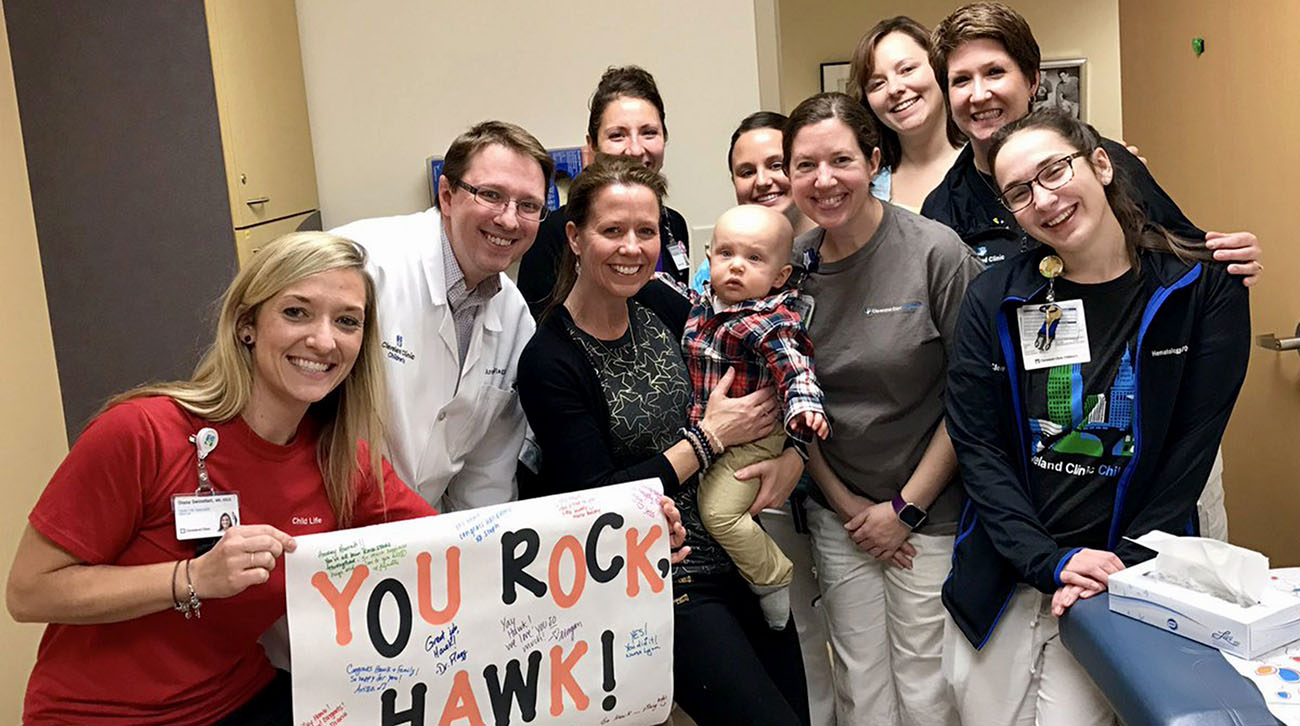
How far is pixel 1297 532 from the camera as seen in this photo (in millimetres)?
2834

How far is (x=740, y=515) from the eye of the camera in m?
2.19

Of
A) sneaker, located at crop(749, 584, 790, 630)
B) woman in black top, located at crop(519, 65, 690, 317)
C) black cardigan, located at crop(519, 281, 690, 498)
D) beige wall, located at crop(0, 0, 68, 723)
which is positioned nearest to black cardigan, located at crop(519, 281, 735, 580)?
black cardigan, located at crop(519, 281, 690, 498)

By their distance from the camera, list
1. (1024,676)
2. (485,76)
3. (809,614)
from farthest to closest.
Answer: (485,76) → (809,614) → (1024,676)

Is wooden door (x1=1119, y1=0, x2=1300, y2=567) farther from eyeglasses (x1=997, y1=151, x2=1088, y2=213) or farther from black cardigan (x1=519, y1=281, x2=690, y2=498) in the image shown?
black cardigan (x1=519, y1=281, x2=690, y2=498)

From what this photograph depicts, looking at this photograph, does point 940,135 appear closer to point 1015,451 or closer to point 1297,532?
point 1015,451

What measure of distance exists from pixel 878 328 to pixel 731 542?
557 millimetres

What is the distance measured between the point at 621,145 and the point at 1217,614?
1.87m

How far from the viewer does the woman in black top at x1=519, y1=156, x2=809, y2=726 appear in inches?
82.4

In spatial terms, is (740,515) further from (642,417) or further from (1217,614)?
(1217,614)

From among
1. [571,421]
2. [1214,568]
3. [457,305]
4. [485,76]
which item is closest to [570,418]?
[571,421]

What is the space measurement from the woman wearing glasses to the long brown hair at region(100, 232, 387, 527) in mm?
1157

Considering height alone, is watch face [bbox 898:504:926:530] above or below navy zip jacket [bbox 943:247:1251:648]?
below

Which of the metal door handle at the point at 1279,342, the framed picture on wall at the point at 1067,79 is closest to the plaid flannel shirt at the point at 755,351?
the metal door handle at the point at 1279,342

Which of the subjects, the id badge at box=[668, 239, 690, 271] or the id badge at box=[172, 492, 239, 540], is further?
the id badge at box=[668, 239, 690, 271]
